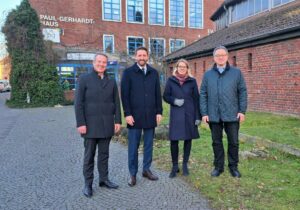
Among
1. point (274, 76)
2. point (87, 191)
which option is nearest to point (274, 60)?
point (274, 76)

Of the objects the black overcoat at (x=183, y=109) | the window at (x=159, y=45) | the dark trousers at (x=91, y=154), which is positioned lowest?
the dark trousers at (x=91, y=154)

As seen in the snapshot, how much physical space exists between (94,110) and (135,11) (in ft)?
118

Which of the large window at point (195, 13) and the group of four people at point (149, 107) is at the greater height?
the large window at point (195, 13)

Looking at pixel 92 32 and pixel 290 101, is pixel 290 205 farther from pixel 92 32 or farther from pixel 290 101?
pixel 92 32

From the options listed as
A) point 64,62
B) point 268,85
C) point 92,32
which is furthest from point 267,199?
point 92,32

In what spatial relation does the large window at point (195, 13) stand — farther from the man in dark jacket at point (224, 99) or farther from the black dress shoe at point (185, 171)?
the black dress shoe at point (185, 171)

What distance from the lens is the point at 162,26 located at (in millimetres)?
40625

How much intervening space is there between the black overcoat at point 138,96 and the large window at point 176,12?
37.0 metres

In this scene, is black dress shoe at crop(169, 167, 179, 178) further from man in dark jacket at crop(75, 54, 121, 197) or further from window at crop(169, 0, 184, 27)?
window at crop(169, 0, 184, 27)

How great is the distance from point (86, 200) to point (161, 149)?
3452 mm

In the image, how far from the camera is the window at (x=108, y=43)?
3724 centimetres

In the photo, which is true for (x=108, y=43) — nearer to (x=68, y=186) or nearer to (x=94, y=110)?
(x=68, y=186)

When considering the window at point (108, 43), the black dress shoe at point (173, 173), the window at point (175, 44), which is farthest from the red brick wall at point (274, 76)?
the window at point (175, 44)

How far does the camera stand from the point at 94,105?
16.2 ft
